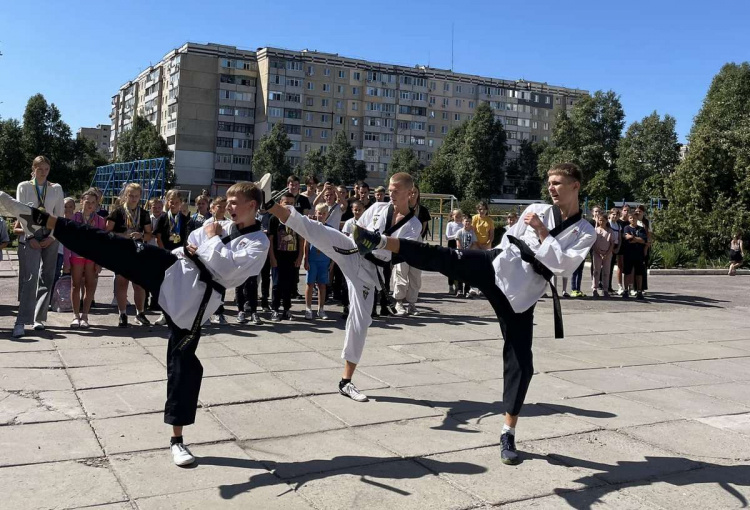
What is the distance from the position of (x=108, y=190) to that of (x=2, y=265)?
25.7 m

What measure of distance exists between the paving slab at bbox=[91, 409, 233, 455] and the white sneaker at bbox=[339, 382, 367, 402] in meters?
1.22

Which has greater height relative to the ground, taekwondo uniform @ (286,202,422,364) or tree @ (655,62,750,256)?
tree @ (655,62,750,256)

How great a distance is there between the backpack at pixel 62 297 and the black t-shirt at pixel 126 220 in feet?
4.78

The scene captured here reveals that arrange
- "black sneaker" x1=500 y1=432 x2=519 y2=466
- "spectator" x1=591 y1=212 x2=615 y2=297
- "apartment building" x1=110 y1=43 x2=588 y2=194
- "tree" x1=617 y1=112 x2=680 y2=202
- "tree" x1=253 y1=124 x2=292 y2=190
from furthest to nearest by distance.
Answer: "apartment building" x1=110 y1=43 x2=588 y2=194, "tree" x1=253 y1=124 x2=292 y2=190, "tree" x1=617 y1=112 x2=680 y2=202, "spectator" x1=591 y1=212 x2=615 y2=297, "black sneaker" x1=500 y1=432 x2=519 y2=466

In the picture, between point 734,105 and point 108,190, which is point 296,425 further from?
point 734,105

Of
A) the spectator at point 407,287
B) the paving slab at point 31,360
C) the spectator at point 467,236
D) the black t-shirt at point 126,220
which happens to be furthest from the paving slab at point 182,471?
the spectator at point 467,236

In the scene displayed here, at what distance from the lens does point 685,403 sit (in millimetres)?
6160

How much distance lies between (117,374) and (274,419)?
2050 millimetres

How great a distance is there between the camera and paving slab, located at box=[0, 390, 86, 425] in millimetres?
5070

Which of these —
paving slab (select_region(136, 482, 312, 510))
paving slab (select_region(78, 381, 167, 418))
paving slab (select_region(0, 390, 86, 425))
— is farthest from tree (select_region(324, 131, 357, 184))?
paving slab (select_region(136, 482, 312, 510))

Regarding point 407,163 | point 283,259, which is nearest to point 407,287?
point 283,259

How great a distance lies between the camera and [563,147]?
230 ft

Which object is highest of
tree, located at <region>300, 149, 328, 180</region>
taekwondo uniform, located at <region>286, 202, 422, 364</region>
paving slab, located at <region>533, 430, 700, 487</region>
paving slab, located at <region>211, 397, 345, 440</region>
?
tree, located at <region>300, 149, 328, 180</region>

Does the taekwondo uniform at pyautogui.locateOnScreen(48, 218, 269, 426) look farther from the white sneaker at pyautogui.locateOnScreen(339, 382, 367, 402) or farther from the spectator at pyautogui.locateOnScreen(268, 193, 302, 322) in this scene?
the spectator at pyautogui.locateOnScreen(268, 193, 302, 322)
